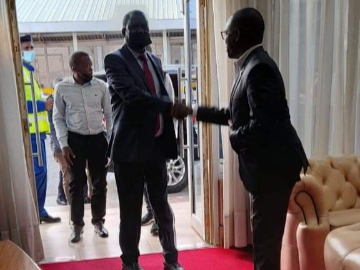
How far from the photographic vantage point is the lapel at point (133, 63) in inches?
81.4

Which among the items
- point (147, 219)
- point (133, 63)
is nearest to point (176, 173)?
point (147, 219)

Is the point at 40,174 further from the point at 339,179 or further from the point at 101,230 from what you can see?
the point at 339,179

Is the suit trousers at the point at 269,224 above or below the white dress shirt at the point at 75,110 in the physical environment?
below

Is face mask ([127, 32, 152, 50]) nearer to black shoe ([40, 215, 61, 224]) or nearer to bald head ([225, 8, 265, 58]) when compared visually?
Answer: bald head ([225, 8, 265, 58])

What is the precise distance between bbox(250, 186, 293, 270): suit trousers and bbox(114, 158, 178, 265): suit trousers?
0.74m

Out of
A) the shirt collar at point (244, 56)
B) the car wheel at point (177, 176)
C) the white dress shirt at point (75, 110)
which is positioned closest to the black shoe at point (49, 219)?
the white dress shirt at point (75, 110)

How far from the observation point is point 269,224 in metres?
1.60

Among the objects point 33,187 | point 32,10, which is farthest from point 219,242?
point 32,10

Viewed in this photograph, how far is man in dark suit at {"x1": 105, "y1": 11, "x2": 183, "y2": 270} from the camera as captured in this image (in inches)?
79.0

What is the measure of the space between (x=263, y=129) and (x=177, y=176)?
9.39 ft

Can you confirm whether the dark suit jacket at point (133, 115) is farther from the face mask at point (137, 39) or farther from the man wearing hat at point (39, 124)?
the man wearing hat at point (39, 124)

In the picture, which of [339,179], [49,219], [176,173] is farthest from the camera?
[176,173]

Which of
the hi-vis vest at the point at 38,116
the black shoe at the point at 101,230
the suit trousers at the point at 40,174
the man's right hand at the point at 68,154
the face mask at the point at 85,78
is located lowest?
the black shoe at the point at 101,230

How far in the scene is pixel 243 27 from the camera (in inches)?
61.9
